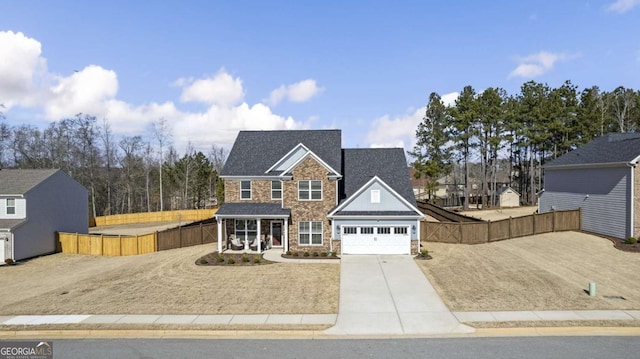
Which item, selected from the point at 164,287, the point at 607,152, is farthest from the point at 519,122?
the point at 164,287

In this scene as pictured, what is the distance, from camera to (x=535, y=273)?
66.9ft

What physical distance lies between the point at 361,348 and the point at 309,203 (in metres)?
15.9

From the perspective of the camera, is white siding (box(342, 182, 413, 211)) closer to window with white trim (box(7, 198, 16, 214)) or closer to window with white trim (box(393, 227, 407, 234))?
window with white trim (box(393, 227, 407, 234))

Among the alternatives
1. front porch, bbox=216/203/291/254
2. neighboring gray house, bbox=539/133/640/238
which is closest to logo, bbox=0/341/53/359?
front porch, bbox=216/203/291/254

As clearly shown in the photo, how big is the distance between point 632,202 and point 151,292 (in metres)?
29.9

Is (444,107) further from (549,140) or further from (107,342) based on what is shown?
(107,342)

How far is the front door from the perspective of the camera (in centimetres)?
2866

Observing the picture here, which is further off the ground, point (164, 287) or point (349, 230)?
point (349, 230)

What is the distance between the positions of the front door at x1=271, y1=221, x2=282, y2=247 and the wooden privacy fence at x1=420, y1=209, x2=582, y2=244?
10899mm

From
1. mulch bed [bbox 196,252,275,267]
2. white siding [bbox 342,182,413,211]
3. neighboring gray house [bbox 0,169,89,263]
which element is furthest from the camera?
neighboring gray house [bbox 0,169,89,263]

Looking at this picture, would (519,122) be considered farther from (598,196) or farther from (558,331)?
(558,331)

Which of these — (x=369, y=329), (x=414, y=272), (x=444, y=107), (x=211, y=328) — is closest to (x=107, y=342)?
(x=211, y=328)

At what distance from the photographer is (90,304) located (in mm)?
16578

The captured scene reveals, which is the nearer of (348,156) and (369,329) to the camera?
(369,329)
